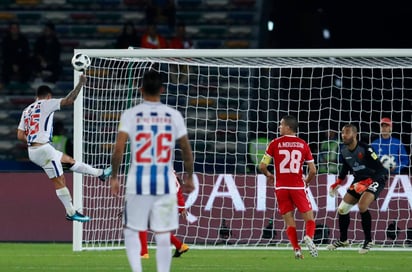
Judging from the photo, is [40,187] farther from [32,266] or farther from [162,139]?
[162,139]

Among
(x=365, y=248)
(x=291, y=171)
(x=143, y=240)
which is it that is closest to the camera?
(x=143, y=240)

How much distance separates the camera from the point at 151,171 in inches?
407

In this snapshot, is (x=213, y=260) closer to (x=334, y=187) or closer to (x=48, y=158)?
(x=334, y=187)

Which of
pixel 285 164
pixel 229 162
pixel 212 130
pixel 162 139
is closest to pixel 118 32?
pixel 212 130

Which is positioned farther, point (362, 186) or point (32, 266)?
point (362, 186)

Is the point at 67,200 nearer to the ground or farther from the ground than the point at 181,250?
farther from the ground

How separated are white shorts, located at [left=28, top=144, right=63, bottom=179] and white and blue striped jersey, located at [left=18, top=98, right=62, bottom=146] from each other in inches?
3.7

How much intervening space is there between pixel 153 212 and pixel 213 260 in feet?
15.4

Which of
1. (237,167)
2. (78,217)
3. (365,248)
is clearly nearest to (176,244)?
(78,217)

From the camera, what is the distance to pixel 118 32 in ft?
83.0

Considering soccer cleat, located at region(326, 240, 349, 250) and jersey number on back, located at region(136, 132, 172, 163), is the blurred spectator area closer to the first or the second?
soccer cleat, located at region(326, 240, 349, 250)

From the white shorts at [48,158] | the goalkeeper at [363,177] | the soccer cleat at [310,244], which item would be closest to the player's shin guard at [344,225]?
the goalkeeper at [363,177]

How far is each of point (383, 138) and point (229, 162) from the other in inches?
98.2

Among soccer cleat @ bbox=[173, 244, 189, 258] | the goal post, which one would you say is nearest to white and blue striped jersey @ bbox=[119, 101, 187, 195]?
soccer cleat @ bbox=[173, 244, 189, 258]
